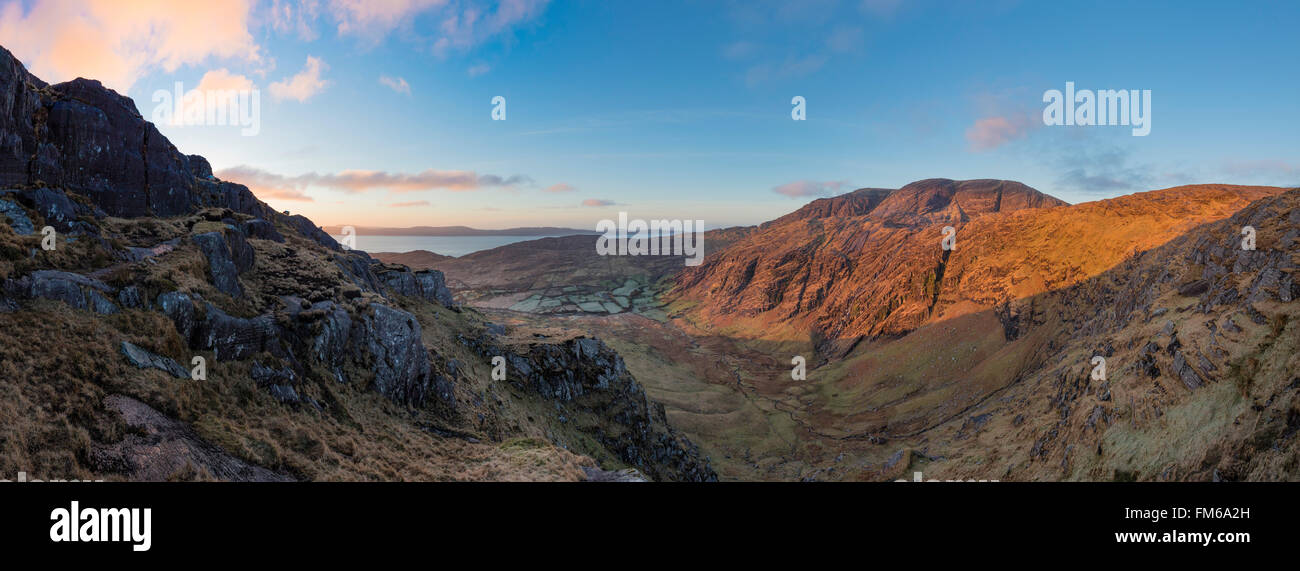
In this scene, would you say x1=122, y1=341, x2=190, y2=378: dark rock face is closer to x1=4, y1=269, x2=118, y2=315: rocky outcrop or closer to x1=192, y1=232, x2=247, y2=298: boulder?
x1=4, y1=269, x2=118, y2=315: rocky outcrop

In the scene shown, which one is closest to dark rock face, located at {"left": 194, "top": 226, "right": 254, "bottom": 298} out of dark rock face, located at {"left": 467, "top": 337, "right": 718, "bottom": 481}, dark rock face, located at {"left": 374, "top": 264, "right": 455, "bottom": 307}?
dark rock face, located at {"left": 467, "top": 337, "right": 718, "bottom": 481}

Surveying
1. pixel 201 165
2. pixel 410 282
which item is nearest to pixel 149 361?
pixel 410 282

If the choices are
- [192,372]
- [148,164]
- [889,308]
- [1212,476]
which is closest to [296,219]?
[148,164]

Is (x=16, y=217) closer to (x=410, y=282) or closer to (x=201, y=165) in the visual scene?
(x=410, y=282)

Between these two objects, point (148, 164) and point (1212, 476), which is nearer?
point (1212, 476)

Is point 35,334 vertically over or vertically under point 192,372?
over

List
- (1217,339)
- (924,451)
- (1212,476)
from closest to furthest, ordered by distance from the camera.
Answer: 1. (1212,476)
2. (1217,339)
3. (924,451)

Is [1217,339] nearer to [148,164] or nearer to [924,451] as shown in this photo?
[924,451]
